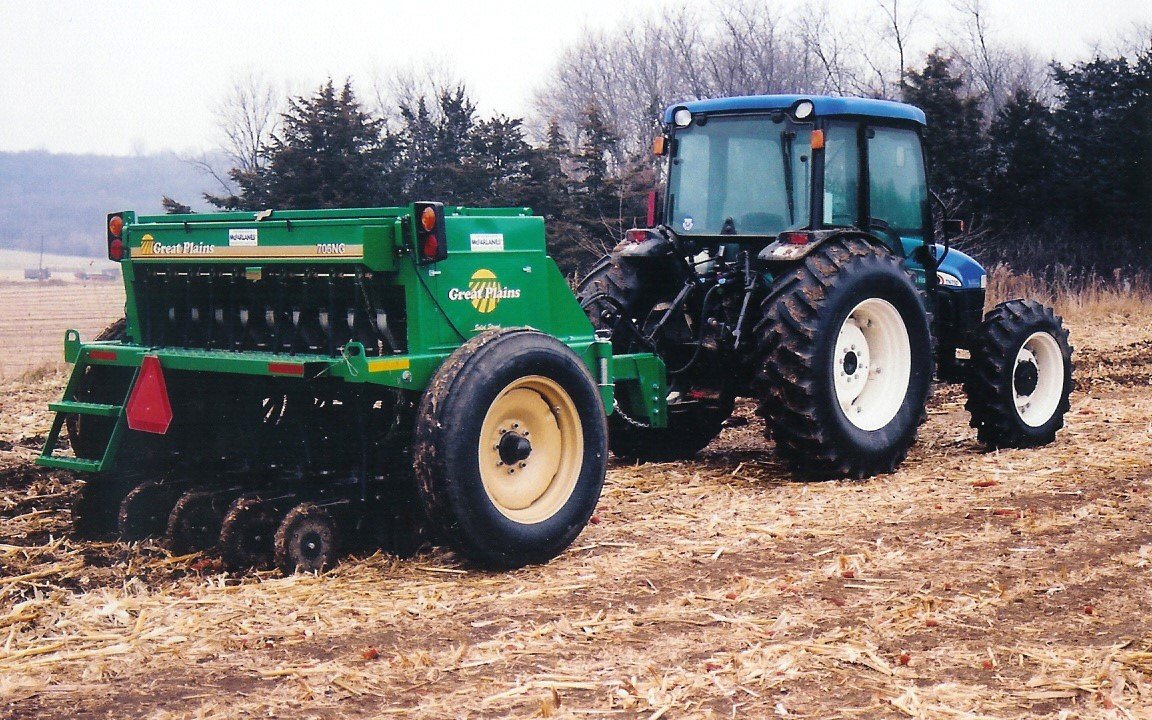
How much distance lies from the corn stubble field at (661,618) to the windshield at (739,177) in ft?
5.94

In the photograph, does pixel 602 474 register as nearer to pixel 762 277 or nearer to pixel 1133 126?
pixel 762 277

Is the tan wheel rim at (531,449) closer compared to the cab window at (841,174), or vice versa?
the tan wheel rim at (531,449)

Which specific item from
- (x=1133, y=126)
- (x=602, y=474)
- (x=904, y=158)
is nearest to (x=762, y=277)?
(x=904, y=158)

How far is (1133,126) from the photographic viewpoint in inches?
1080

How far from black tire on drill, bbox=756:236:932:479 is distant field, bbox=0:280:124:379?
8.56m

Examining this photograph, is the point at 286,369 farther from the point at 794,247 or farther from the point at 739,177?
the point at 739,177

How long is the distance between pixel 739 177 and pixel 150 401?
13.5 feet

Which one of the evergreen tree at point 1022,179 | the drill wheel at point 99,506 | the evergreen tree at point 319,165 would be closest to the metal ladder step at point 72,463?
the drill wheel at point 99,506

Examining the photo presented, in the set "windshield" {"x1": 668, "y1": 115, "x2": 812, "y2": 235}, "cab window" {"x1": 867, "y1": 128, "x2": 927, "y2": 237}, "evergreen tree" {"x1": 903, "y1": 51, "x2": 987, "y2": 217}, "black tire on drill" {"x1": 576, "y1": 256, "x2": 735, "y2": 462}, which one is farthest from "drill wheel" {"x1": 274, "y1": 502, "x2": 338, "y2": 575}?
"evergreen tree" {"x1": 903, "y1": 51, "x2": 987, "y2": 217}

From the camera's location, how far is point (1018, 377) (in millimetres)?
8992

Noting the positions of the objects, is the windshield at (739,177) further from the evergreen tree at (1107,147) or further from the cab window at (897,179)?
the evergreen tree at (1107,147)

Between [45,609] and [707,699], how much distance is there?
8.83ft

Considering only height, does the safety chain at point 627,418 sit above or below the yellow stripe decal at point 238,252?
below

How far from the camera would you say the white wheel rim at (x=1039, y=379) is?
9.08 m
